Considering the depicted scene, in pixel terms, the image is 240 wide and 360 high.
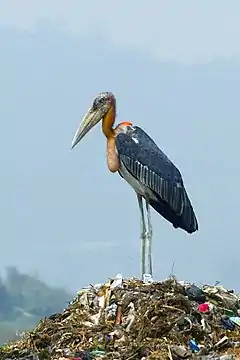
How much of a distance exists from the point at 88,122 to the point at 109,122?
10.4 inches

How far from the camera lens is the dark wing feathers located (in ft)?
34.3

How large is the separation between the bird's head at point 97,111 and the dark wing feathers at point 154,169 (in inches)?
15.8

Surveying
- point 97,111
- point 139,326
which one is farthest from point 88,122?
point 139,326

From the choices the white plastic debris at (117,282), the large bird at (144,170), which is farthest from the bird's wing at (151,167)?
the white plastic debris at (117,282)

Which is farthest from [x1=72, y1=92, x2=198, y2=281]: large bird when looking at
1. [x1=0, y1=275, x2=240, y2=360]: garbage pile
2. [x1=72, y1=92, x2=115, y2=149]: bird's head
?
[x1=0, y1=275, x2=240, y2=360]: garbage pile

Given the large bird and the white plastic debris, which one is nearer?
the white plastic debris

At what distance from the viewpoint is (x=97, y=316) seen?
29.0 ft

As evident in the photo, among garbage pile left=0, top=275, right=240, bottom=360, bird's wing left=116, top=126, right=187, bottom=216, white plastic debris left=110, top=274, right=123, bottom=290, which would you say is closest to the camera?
garbage pile left=0, top=275, right=240, bottom=360

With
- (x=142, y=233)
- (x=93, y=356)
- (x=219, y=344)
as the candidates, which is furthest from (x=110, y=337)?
(x=142, y=233)

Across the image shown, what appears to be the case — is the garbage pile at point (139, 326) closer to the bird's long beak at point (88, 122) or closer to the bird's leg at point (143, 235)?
the bird's leg at point (143, 235)

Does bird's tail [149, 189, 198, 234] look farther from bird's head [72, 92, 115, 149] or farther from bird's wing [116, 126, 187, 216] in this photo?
bird's head [72, 92, 115, 149]

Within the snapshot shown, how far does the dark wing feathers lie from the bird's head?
15.8 inches

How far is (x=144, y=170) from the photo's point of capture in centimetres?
1045

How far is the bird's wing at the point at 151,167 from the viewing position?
10.4 m
